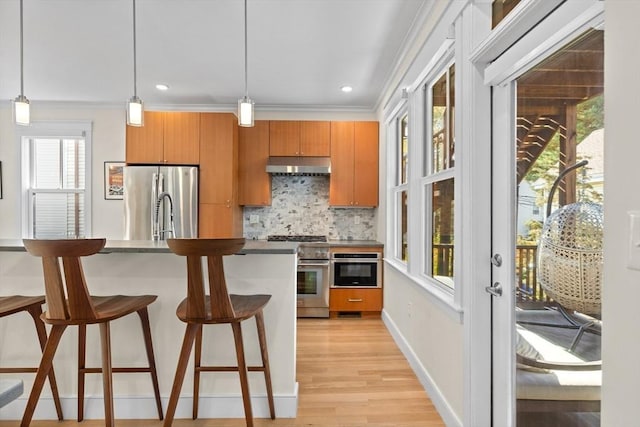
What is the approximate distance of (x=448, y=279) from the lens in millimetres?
2326

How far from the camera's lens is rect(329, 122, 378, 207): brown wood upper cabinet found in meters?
4.55

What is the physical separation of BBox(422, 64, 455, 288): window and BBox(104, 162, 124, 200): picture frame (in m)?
3.88

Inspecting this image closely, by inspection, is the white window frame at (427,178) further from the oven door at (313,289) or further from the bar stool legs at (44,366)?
the bar stool legs at (44,366)

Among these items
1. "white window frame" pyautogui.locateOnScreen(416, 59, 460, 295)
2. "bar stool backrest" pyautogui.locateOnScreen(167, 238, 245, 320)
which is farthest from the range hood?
"bar stool backrest" pyautogui.locateOnScreen(167, 238, 245, 320)

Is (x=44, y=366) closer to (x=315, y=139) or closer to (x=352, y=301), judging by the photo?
(x=352, y=301)

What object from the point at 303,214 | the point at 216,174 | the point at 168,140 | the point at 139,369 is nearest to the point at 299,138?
the point at 303,214

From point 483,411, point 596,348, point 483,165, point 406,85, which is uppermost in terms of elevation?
point 406,85

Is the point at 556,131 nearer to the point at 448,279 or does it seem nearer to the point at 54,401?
the point at 448,279

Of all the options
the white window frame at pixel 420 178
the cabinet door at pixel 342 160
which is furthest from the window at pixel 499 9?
the cabinet door at pixel 342 160

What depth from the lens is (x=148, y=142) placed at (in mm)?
4199

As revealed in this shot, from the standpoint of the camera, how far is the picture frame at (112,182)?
Result: 4.59m

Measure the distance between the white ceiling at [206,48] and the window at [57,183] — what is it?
1.77ft

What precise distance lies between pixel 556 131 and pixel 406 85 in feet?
6.05

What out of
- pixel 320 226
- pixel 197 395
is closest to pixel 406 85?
pixel 320 226
